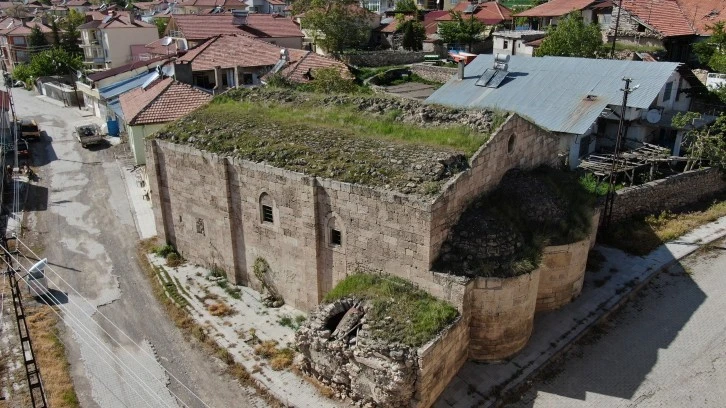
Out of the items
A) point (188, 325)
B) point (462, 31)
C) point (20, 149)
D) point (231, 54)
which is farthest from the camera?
point (462, 31)

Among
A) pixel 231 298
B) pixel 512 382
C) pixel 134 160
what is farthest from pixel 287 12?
pixel 512 382

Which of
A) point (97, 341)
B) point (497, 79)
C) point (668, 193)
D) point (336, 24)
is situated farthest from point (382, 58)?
point (97, 341)

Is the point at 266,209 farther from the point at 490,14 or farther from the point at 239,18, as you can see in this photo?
the point at 490,14

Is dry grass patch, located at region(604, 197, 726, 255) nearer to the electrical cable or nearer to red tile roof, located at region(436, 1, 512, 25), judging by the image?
the electrical cable

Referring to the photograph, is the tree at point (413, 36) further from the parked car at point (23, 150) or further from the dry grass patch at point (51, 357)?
the dry grass patch at point (51, 357)

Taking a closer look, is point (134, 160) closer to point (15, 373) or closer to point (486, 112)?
point (15, 373)

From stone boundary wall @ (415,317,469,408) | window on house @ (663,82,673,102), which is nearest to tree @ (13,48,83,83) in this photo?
window on house @ (663,82,673,102)
